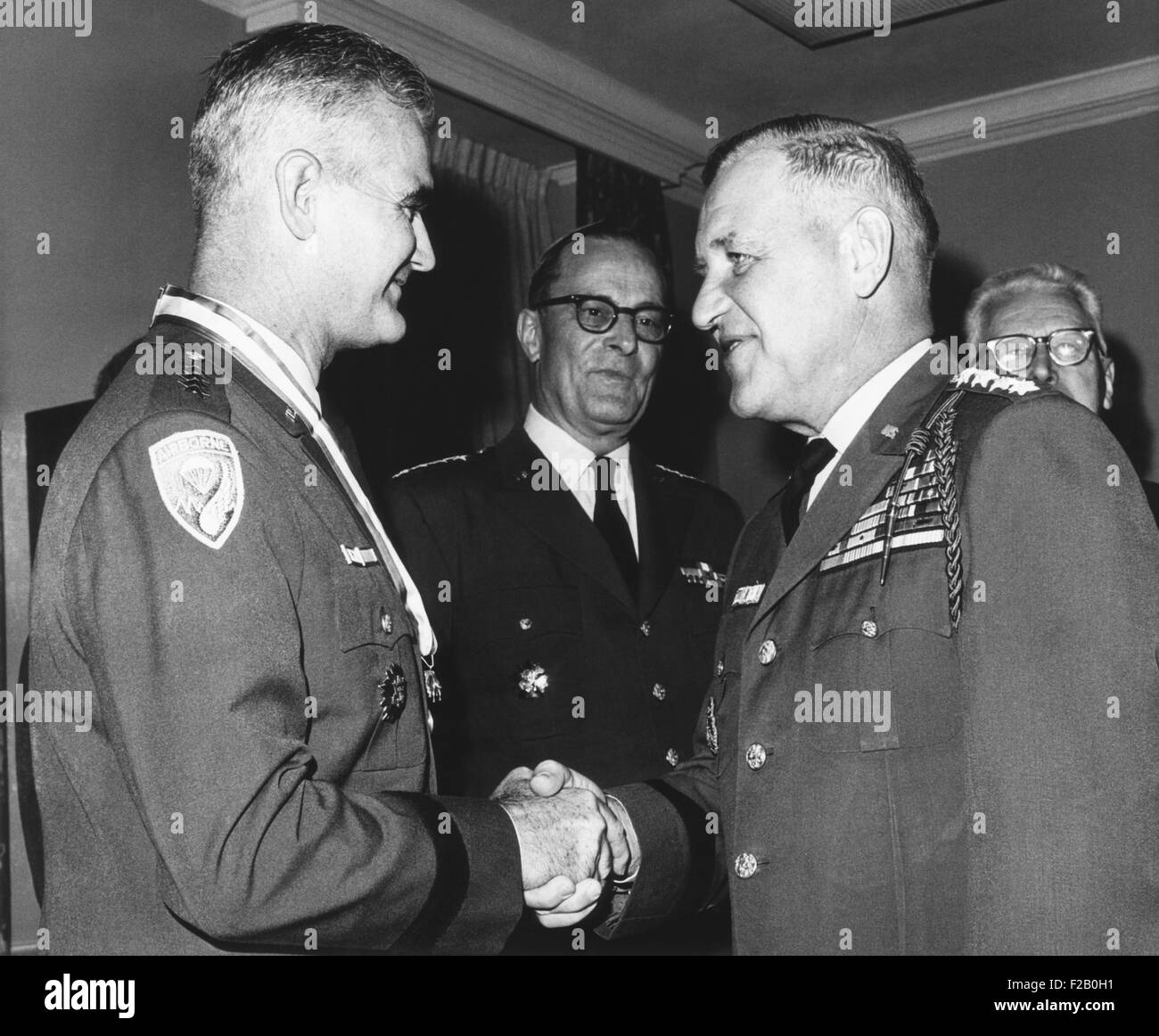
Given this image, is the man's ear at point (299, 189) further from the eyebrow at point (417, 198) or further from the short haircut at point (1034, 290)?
the short haircut at point (1034, 290)

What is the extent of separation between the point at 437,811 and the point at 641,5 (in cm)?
367

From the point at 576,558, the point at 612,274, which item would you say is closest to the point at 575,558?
the point at 576,558

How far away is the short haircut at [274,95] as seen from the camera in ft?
5.47

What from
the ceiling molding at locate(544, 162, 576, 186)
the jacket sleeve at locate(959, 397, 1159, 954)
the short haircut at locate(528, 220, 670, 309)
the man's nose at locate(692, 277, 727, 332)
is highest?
the ceiling molding at locate(544, 162, 576, 186)

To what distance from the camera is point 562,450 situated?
2.97 meters

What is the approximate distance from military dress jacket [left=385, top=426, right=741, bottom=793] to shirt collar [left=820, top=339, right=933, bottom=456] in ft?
3.36

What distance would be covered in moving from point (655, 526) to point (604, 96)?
9.28 ft

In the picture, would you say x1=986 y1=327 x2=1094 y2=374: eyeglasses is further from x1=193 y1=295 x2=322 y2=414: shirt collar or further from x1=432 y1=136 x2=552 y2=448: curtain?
x1=432 y1=136 x2=552 y2=448: curtain

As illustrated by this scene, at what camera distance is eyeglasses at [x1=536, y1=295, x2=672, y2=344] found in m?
2.97

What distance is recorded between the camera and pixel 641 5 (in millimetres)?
4531

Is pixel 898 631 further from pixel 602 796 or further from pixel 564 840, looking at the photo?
pixel 602 796

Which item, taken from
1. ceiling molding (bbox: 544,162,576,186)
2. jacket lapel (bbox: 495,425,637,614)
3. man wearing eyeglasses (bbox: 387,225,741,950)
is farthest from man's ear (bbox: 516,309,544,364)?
ceiling molding (bbox: 544,162,576,186)

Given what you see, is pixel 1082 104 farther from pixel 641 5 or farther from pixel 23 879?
pixel 23 879
